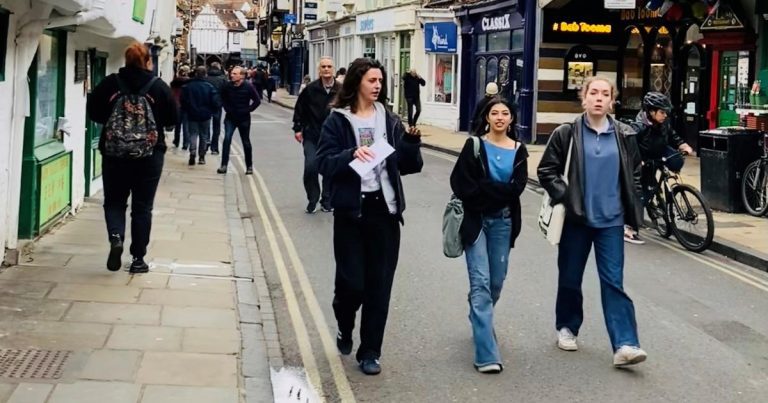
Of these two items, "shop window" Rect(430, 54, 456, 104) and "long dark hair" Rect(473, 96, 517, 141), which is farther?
"shop window" Rect(430, 54, 456, 104)

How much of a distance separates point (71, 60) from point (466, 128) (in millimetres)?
18265

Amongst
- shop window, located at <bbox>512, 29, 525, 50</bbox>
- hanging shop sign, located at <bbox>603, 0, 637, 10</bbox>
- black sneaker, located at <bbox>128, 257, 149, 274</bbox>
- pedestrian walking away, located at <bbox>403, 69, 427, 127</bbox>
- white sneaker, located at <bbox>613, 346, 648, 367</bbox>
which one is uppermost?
hanging shop sign, located at <bbox>603, 0, 637, 10</bbox>

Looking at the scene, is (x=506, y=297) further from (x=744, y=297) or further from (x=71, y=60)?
(x=71, y=60)

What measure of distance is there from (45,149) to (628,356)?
6150 mm

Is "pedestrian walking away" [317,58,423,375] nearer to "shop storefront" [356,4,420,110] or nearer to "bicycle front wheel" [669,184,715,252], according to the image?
"bicycle front wheel" [669,184,715,252]

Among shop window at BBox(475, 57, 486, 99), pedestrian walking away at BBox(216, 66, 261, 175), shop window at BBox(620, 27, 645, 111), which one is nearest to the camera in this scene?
pedestrian walking away at BBox(216, 66, 261, 175)

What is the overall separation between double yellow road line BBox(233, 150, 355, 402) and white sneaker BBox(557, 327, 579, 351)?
1428mm

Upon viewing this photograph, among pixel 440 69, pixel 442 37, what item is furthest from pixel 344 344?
pixel 440 69

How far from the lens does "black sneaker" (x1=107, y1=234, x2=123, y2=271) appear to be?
7840mm

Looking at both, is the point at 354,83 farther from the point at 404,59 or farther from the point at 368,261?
the point at 404,59

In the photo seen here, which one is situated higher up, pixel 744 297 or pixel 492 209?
pixel 492 209

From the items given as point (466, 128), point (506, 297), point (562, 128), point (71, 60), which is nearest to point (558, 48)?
point (466, 128)

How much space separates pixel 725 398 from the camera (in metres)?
Answer: 5.54

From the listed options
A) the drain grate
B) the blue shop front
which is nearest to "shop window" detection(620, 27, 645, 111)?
the blue shop front
